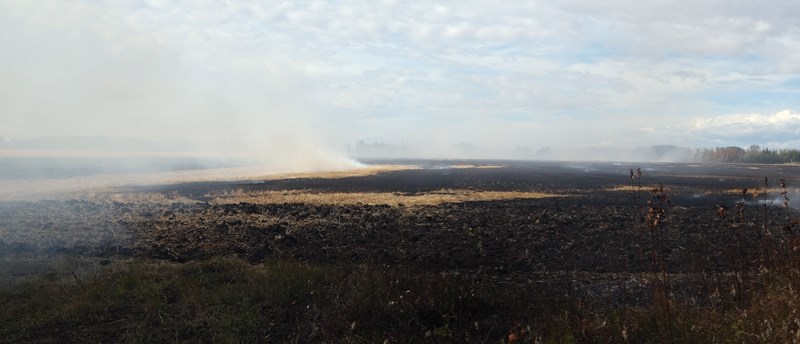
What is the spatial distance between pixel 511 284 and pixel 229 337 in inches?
179

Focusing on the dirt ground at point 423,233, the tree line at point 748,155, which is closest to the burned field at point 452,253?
the dirt ground at point 423,233

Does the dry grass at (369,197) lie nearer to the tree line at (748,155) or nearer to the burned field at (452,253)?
the burned field at (452,253)

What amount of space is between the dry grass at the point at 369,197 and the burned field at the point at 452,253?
0.16 m

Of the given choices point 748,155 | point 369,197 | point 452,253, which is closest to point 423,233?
point 452,253

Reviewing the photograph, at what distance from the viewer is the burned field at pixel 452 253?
21.2ft

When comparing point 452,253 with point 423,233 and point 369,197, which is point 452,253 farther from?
point 369,197

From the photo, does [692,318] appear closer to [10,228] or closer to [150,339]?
[150,339]

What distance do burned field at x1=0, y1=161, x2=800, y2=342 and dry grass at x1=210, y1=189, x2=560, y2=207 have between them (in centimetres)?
16

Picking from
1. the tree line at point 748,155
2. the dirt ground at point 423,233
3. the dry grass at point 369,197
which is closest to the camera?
the dirt ground at point 423,233

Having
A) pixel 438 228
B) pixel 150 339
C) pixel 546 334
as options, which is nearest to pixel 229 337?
pixel 150 339

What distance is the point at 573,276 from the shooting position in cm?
957

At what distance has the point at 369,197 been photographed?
26938 millimetres

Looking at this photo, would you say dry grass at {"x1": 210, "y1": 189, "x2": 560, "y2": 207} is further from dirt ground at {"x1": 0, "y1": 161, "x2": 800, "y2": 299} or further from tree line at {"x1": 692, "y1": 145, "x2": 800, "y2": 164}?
tree line at {"x1": 692, "y1": 145, "x2": 800, "y2": 164}

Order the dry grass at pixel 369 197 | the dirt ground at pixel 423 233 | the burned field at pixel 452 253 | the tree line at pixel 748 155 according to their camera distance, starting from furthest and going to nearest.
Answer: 1. the tree line at pixel 748 155
2. the dry grass at pixel 369 197
3. the dirt ground at pixel 423 233
4. the burned field at pixel 452 253
